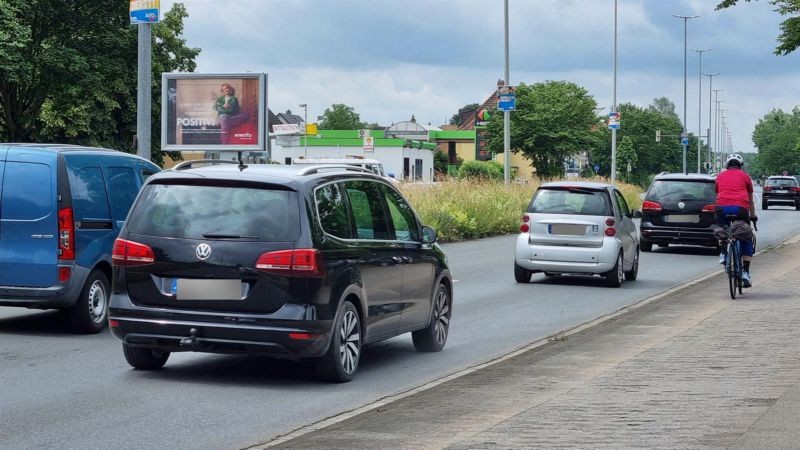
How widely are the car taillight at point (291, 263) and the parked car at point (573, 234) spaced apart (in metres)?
Answer: 10.3

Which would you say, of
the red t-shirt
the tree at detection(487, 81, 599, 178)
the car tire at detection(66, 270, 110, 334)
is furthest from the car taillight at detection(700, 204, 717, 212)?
the tree at detection(487, 81, 599, 178)

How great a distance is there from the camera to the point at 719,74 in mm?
115375

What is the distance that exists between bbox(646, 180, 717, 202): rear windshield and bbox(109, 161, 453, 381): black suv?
17.5m

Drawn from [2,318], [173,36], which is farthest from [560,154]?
[2,318]

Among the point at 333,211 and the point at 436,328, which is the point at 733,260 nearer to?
the point at 436,328

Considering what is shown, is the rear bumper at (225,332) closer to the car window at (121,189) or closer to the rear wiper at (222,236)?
the rear wiper at (222,236)

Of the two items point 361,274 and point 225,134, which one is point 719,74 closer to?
point 225,134

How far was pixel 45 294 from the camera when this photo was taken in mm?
11703

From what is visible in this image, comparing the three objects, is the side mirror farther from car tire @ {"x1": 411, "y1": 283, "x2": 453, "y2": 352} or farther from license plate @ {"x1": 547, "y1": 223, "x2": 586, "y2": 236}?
license plate @ {"x1": 547, "y1": 223, "x2": 586, "y2": 236}

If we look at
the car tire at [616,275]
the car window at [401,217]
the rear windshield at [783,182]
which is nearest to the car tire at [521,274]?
the car tire at [616,275]

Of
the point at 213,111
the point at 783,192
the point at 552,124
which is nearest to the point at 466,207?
the point at 213,111

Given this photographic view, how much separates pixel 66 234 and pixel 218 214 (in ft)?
10.7

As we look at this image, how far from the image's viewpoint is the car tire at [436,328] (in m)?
11.2

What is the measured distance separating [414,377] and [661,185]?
58.1 ft
